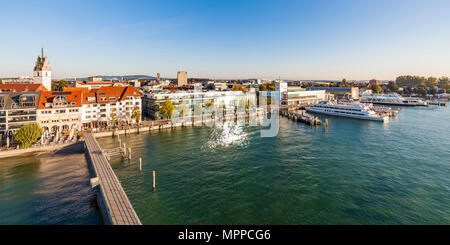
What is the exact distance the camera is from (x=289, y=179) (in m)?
28.0

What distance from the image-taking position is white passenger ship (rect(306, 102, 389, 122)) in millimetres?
73088

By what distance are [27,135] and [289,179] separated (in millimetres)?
44480

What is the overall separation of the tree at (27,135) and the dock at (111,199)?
56.2ft

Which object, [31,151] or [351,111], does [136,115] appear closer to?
[31,151]

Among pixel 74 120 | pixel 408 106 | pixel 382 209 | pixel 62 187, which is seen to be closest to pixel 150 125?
pixel 74 120

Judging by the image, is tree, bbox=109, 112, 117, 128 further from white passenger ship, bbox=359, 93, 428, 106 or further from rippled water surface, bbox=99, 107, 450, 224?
white passenger ship, bbox=359, 93, 428, 106

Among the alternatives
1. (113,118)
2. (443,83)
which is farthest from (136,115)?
(443,83)

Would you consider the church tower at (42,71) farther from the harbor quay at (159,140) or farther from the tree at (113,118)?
the tree at (113,118)

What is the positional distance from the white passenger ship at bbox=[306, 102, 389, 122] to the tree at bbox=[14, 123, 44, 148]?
88.9m

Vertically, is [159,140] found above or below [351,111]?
below

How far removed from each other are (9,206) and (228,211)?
22.9m

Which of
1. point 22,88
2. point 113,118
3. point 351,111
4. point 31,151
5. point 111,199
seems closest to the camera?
point 111,199

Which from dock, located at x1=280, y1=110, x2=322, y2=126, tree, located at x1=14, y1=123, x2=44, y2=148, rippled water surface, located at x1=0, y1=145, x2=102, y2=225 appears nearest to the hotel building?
dock, located at x1=280, y1=110, x2=322, y2=126
